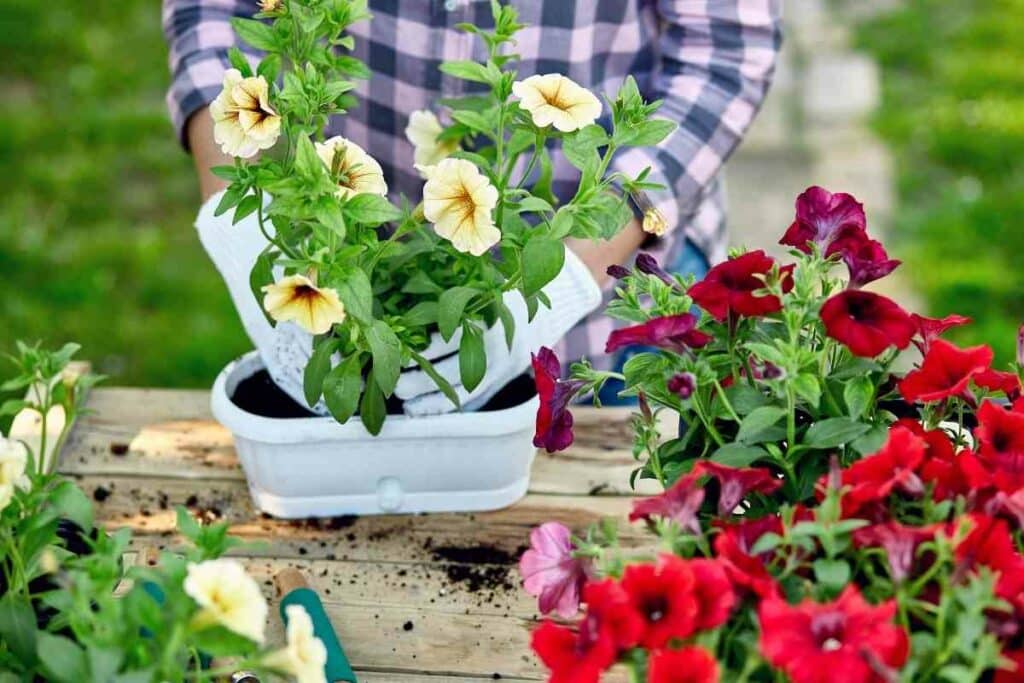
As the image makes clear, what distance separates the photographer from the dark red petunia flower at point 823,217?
104 cm

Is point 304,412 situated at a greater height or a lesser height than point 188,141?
lesser

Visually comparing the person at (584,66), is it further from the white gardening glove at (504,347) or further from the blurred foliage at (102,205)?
the blurred foliage at (102,205)

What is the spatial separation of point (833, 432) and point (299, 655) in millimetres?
409

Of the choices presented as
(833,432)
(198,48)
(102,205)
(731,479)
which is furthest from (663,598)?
(102,205)

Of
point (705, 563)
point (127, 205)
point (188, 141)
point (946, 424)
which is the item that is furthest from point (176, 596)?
point (127, 205)

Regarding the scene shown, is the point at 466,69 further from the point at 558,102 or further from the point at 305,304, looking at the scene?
the point at 305,304

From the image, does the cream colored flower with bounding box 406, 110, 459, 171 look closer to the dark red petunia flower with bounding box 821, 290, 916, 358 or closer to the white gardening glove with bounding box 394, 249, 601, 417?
the white gardening glove with bounding box 394, 249, 601, 417

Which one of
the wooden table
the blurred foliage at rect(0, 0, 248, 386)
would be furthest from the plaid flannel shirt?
the blurred foliage at rect(0, 0, 248, 386)

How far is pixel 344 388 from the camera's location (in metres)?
1.21

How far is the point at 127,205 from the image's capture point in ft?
10.7

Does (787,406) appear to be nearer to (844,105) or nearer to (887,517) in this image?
(887,517)

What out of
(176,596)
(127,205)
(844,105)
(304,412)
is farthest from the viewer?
(844,105)

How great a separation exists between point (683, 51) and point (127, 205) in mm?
1945

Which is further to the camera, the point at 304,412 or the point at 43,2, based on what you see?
the point at 43,2
